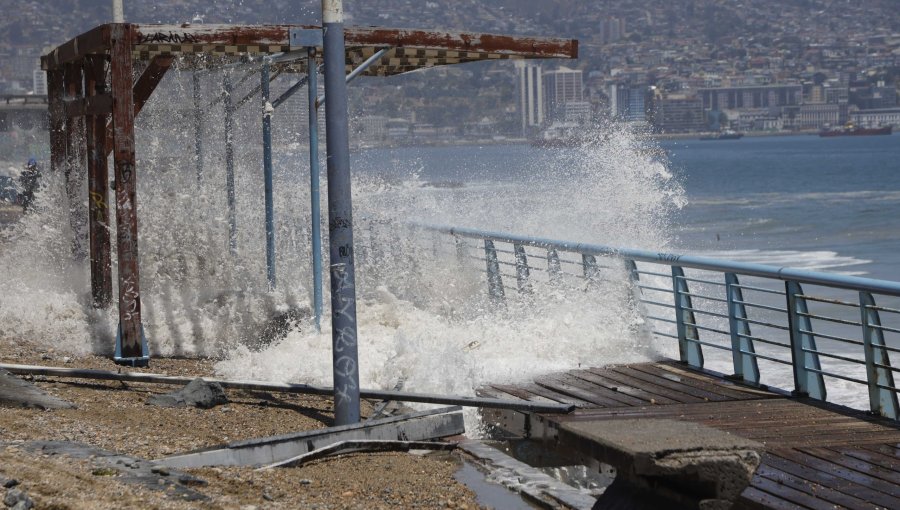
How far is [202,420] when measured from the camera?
8727 millimetres

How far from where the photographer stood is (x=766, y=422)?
25.9 ft

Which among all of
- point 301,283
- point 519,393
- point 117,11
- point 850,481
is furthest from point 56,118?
point 850,481

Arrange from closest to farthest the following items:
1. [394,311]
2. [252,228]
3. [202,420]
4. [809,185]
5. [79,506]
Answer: [79,506] < [202,420] < [394,311] < [252,228] < [809,185]

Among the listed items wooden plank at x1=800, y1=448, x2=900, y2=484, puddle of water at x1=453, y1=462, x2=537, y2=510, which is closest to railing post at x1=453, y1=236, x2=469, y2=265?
puddle of water at x1=453, y1=462, x2=537, y2=510

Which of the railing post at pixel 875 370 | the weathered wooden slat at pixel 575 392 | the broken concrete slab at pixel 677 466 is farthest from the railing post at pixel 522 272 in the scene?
the broken concrete slab at pixel 677 466

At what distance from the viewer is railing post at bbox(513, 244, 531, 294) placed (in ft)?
40.5

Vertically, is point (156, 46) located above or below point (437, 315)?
above

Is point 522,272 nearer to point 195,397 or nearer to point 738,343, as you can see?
point 738,343

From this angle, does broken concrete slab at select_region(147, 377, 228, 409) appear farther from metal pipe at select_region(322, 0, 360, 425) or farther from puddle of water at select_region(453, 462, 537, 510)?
puddle of water at select_region(453, 462, 537, 510)

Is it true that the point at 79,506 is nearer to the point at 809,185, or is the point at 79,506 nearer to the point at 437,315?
the point at 437,315

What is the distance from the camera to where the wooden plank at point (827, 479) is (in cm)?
609

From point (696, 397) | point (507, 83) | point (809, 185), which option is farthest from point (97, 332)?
point (507, 83)

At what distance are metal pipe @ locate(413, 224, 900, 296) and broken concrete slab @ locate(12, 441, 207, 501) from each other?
14.0 feet

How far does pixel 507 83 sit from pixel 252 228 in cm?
14577
